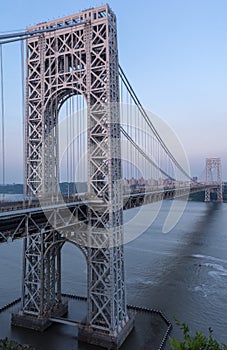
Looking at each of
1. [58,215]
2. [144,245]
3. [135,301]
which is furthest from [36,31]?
[144,245]

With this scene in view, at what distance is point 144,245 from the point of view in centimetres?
3272

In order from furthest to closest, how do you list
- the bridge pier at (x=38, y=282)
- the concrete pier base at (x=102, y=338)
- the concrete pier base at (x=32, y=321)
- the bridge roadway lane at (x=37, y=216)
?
the bridge pier at (x=38, y=282)
the concrete pier base at (x=32, y=321)
the concrete pier base at (x=102, y=338)
the bridge roadway lane at (x=37, y=216)

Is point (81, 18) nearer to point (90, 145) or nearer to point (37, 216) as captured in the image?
point (90, 145)

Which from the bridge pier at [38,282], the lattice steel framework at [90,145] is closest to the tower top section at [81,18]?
the lattice steel framework at [90,145]

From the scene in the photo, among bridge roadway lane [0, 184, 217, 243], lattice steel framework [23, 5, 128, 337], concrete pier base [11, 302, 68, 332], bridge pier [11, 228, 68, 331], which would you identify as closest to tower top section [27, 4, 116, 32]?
lattice steel framework [23, 5, 128, 337]

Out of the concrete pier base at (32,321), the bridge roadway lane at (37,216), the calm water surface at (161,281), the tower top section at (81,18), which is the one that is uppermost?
the tower top section at (81,18)

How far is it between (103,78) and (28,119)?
14.4ft

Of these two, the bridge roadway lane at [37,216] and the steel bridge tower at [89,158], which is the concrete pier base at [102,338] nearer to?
the steel bridge tower at [89,158]

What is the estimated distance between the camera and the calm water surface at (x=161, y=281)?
1428 cm

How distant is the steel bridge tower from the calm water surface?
3.42ft

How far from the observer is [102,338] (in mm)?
13008

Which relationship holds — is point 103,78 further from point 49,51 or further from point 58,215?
point 58,215

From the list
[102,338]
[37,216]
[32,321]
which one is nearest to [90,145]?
[37,216]

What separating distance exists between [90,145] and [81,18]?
6070mm
